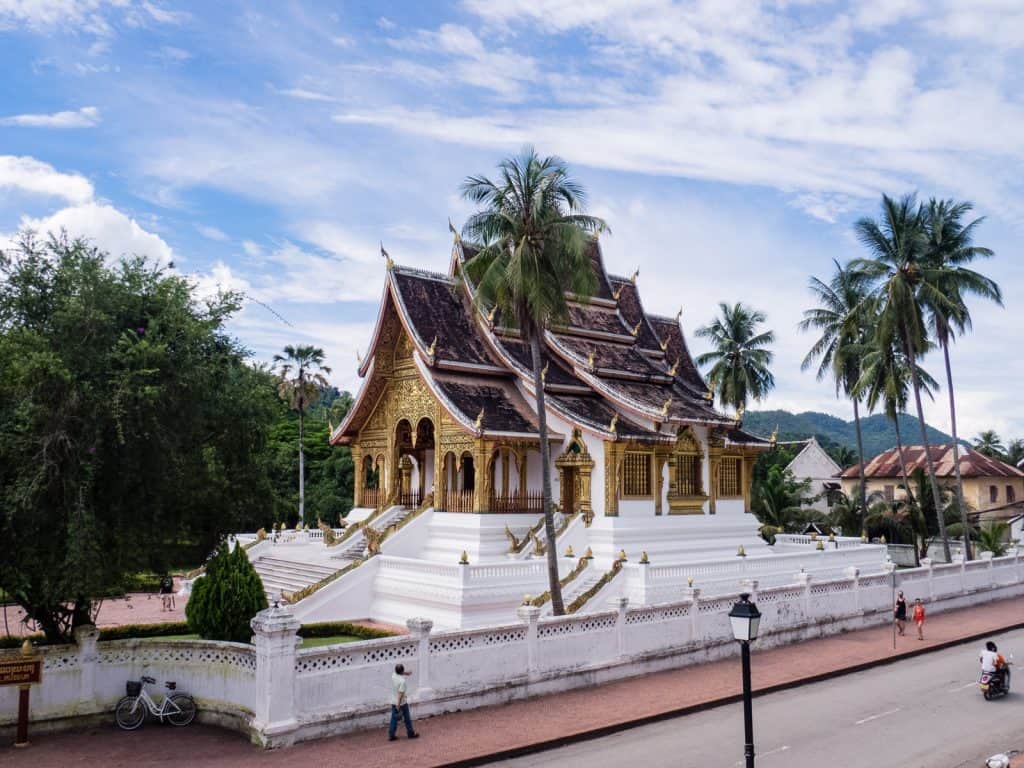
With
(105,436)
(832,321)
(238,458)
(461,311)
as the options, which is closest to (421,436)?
(461,311)

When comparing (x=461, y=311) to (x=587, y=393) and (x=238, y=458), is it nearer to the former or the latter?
(x=587, y=393)

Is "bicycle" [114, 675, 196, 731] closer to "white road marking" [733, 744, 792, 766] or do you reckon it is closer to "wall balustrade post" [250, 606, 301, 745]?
"wall balustrade post" [250, 606, 301, 745]

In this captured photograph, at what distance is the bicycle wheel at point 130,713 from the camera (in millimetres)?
11703

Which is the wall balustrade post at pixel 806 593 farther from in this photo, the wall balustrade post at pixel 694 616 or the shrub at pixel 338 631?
the shrub at pixel 338 631

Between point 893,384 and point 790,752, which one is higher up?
point 893,384

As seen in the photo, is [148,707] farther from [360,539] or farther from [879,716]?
[360,539]

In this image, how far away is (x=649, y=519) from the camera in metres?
23.7

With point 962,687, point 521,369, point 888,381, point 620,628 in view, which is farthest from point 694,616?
point 888,381

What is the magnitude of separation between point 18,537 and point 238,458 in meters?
3.29

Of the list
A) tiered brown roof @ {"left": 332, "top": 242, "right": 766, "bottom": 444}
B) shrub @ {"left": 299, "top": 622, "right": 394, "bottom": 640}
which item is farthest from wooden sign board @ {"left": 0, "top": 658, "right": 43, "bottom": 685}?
tiered brown roof @ {"left": 332, "top": 242, "right": 766, "bottom": 444}

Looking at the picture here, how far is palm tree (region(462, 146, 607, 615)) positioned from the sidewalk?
3807 millimetres

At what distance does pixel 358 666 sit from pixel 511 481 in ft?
44.7

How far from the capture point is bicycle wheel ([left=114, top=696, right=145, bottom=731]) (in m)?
11.7

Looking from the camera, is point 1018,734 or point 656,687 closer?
point 1018,734
